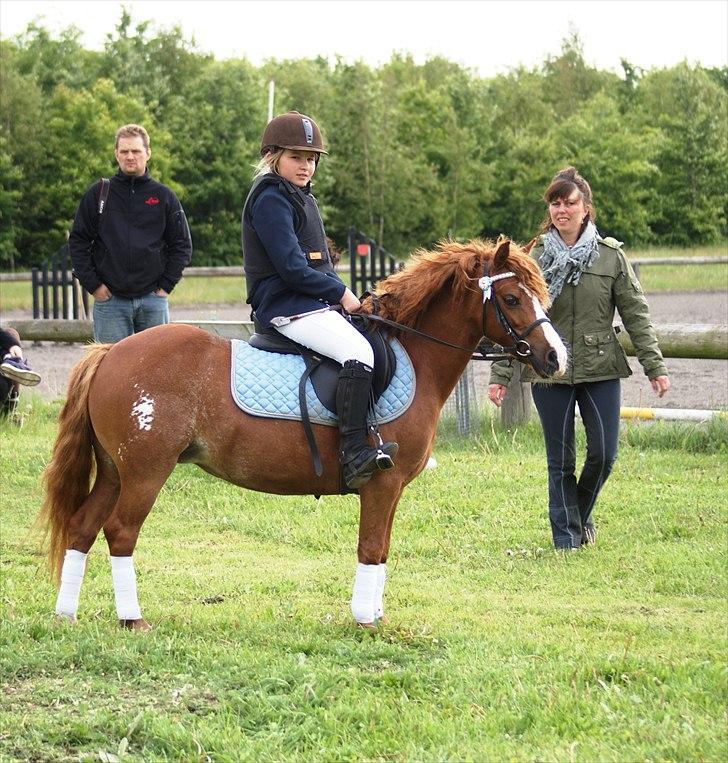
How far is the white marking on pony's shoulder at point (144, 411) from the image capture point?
5902mm

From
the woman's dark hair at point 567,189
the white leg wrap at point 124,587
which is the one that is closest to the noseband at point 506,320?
the woman's dark hair at point 567,189

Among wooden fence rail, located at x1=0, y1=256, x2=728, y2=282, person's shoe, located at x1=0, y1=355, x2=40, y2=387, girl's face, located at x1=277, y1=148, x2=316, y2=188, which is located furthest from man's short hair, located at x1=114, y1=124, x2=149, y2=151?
wooden fence rail, located at x1=0, y1=256, x2=728, y2=282

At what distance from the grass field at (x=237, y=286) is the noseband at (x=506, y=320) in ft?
75.2

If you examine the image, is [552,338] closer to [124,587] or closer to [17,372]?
[124,587]

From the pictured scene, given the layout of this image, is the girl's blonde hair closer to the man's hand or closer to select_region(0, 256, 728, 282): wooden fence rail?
the man's hand

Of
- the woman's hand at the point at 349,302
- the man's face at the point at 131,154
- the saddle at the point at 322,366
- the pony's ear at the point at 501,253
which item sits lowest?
the saddle at the point at 322,366

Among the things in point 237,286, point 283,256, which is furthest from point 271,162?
point 237,286

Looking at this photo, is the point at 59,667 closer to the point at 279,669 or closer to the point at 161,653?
the point at 161,653

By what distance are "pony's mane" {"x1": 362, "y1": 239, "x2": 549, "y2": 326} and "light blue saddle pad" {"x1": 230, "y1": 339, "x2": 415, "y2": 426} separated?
0.33 meters

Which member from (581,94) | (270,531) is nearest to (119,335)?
(270,531)

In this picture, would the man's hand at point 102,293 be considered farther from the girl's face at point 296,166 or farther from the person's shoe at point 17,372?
the girl's face at point 296,166

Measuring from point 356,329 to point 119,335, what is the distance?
3.82 metres

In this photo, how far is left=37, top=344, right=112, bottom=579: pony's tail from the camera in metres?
6.13

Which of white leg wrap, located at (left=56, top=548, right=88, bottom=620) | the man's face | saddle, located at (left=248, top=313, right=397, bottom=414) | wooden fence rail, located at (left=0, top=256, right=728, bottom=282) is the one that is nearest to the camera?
saddle, located at (left=248, top=313, right=397, bottom=414)
